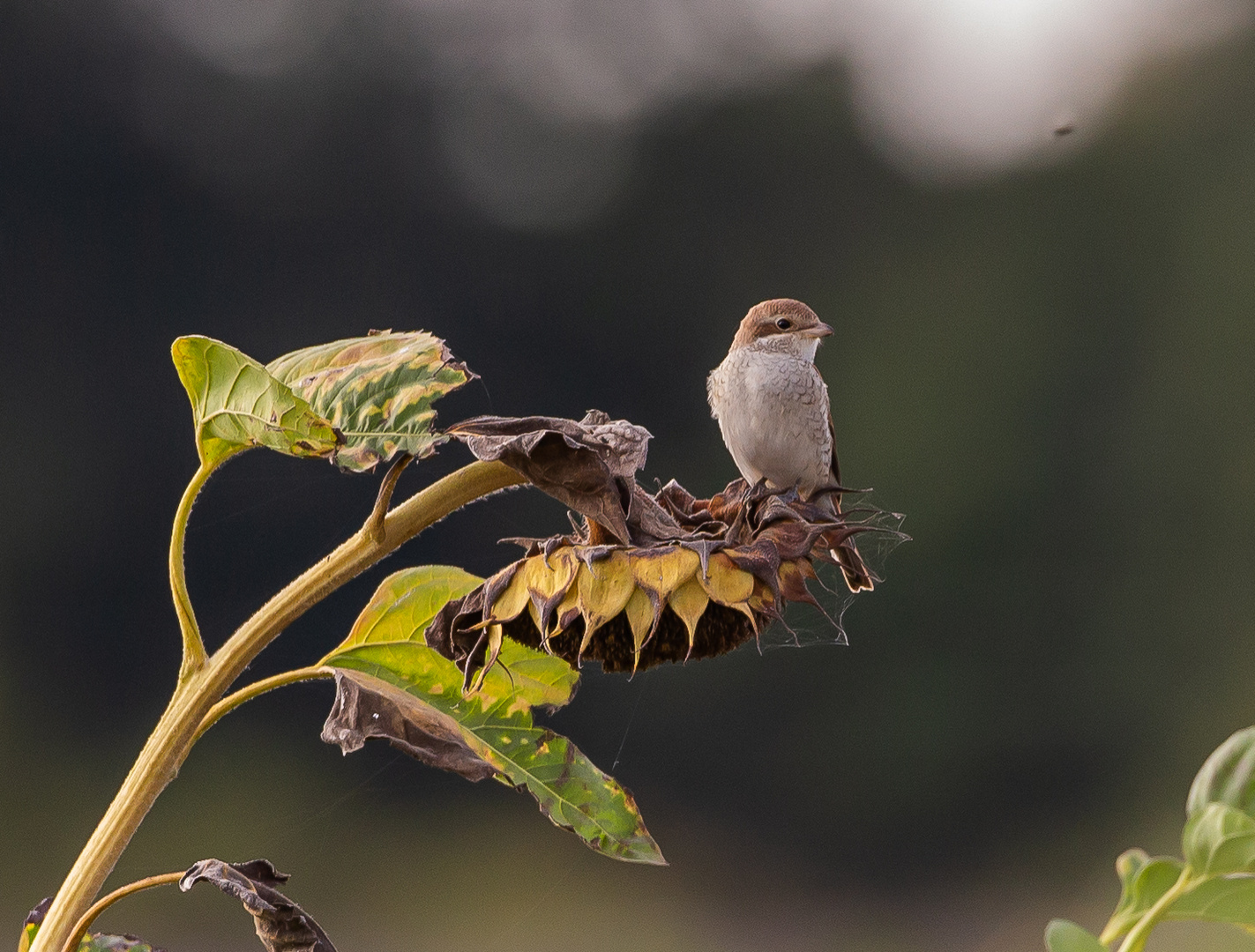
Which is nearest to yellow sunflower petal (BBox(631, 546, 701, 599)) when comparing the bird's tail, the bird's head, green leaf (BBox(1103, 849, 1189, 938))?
the bird's tail

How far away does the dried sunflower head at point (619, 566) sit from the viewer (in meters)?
0.46

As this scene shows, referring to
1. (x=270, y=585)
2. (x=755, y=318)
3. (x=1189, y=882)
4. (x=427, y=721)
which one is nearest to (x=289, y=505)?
(x=270, y=585)

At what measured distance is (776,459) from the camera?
832mm

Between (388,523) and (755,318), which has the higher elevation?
(755,318)

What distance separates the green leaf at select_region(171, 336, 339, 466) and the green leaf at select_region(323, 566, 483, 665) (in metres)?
0.10

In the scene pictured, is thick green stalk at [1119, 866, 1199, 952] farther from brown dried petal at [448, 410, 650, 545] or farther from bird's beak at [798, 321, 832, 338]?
bird's beak at [798, 321, 832, 338]

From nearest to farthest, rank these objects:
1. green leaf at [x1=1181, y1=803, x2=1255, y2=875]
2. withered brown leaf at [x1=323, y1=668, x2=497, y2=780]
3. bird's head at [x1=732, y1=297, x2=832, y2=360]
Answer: green leaf at [x1=1181, y1=803, x2=1255, y2=875] → withered brown leaf at [x1=323, y1=668, x2=497, y2=780] → bird's head at [x1=732, y1=297, x2=832, y2=360]

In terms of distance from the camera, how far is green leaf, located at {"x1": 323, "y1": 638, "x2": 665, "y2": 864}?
540 millimetres

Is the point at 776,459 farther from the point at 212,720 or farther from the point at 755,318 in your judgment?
the point at 212,720

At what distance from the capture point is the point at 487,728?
56 centimetres

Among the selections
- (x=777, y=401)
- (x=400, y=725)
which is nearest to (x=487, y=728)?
(x=400, y=725)

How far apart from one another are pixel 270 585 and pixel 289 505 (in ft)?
1.88

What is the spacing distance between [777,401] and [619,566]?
46cm

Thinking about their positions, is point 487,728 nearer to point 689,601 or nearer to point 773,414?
point 689,601
